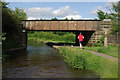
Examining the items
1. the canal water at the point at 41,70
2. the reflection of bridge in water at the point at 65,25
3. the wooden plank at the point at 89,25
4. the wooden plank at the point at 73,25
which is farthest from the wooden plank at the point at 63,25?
the canal water at the point at 41,70

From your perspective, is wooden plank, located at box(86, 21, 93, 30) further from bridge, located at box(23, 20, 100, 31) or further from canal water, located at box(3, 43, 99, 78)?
canal water, located at box(3, 43, 99, 78)

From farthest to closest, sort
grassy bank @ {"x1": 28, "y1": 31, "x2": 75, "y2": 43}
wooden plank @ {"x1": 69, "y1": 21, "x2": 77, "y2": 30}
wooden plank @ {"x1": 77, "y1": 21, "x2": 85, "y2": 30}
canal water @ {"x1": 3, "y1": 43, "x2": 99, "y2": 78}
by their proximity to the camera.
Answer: grassy bank @ {"x1": 28, "y1": 31, "x2": 75, "y2": 43}, wooden plank @ {"x1": 69, "y1": 21, "x2": 77, "y2": 30}, wooden plank @ {"x1": 77, "y1": 21, "x2": 85, "y2": 30}, canal water @ {"x1": 3, "y1": 43, "x2": 99, "y2": 78}

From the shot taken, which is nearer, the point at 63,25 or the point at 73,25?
the point at 73,25

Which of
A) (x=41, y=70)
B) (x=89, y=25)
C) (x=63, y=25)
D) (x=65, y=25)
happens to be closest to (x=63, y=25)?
(x=63, y=25)

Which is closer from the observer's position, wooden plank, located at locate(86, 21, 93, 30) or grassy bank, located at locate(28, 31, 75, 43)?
wooden plank, located at locate(86, 21, 93, 30)

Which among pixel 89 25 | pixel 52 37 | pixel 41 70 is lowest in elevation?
pixel 41 70

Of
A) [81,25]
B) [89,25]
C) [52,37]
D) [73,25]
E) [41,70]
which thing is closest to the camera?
[41,70]

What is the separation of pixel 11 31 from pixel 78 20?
47.0 ft

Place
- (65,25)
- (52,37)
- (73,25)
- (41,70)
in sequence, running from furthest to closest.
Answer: (52,37)
(65,25)
(73,25)
(41,70)

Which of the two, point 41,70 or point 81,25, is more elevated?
point 81,25

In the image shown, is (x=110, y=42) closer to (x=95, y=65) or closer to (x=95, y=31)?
(x=95, y=31)

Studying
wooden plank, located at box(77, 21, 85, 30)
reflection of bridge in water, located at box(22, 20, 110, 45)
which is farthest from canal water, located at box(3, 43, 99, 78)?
reflection of bridge in water, located at box(22, 20, 110, 45)

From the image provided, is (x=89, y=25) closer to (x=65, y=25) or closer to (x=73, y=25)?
(x=73, y=25)

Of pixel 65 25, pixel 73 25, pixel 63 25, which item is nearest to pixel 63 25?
pixel 63 25
